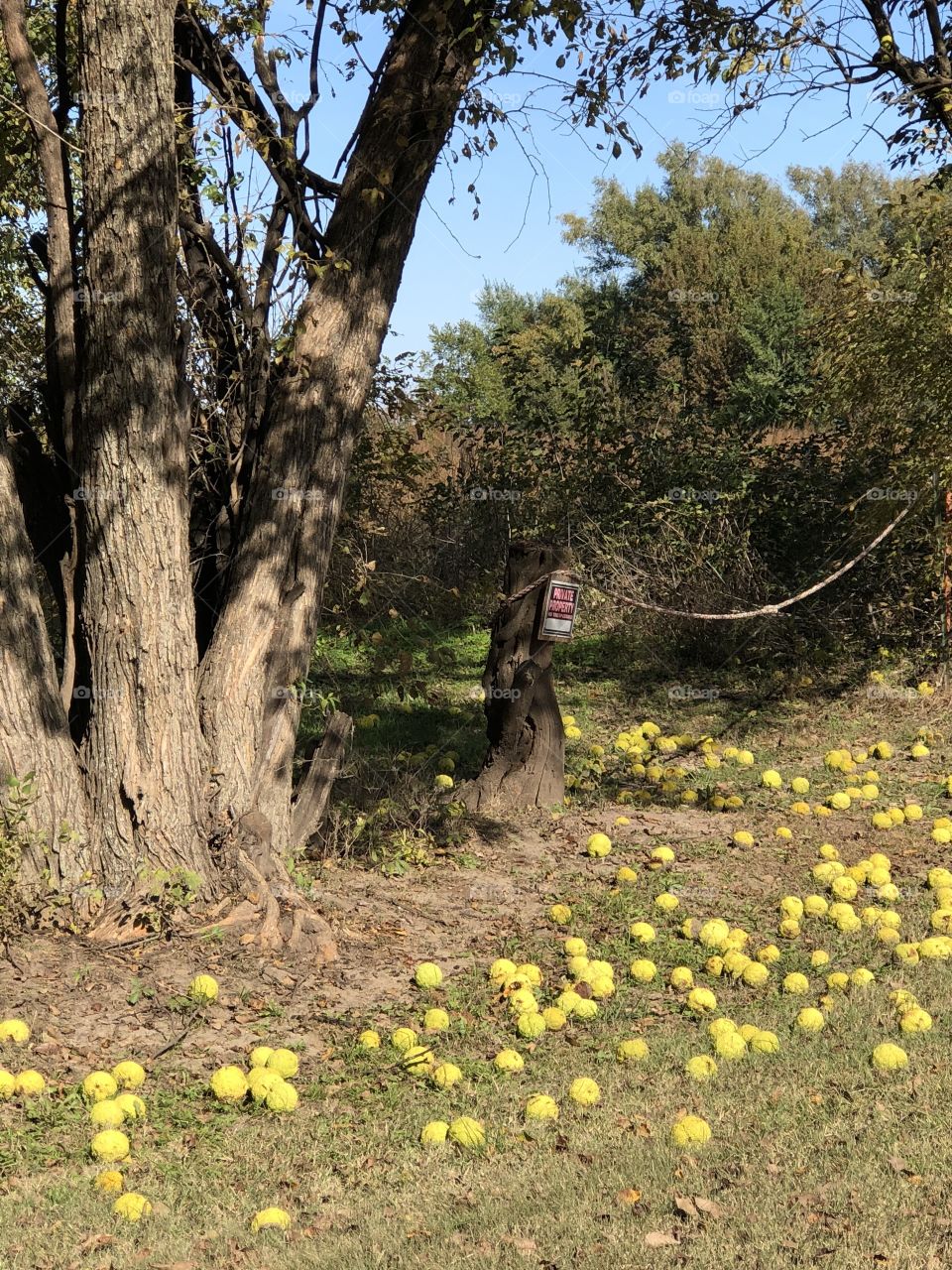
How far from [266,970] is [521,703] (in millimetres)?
2933

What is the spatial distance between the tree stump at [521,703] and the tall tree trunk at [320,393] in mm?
2006

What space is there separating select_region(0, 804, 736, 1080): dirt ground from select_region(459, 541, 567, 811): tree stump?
3.61ft

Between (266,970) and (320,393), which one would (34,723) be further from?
(320,393)

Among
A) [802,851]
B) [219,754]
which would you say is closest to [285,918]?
[219,754]

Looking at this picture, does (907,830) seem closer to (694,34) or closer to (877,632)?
(877,632)

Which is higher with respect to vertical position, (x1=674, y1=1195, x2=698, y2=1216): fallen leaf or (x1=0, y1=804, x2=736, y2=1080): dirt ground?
(x1=0, y1=804, x2=736, y2=1080): dirt ground

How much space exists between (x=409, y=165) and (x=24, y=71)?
1775mm

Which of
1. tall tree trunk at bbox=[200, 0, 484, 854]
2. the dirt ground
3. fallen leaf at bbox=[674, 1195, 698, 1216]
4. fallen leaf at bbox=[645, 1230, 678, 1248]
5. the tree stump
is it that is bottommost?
fallen leaf at bbox=[645, 1230, 678, 1248]

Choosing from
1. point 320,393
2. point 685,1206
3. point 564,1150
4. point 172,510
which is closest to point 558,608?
point 320,393

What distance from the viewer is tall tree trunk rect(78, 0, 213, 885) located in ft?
17.3

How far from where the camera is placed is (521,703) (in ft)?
25.6

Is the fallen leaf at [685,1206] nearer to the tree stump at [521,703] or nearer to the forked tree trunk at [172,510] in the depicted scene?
the forked tree trunk at [172,510]

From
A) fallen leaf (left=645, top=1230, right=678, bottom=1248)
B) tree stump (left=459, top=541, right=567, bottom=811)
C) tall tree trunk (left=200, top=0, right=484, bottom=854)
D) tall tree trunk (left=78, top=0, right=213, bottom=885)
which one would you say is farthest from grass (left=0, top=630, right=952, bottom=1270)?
tree stump (left=459, top=541, right=567, bottom=811)

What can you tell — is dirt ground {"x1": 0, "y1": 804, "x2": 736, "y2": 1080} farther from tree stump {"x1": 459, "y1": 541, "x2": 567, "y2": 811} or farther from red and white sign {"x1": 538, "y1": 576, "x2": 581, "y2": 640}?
red and white sign {"x1": 538, "y1": 576, "x2": 581, "y2": 640}
